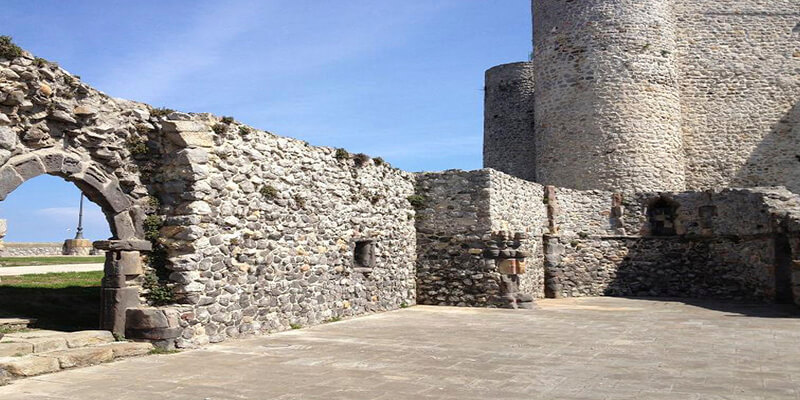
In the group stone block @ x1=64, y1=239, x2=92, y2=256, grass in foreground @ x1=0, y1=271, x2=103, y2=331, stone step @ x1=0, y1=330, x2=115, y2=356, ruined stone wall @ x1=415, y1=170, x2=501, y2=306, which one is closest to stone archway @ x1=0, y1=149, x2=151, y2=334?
stone step @ x1=0, y1=330, x2=115, y2=356

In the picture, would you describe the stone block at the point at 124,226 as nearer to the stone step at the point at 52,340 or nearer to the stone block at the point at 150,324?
the stone block at the point at 150,324

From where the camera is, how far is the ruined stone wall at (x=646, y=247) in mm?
18094

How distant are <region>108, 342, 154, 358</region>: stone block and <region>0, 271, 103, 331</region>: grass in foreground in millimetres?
1229

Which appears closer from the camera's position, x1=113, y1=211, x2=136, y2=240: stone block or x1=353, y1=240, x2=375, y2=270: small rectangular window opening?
x1=113, y1=211, x2=136, y2=240: stone block

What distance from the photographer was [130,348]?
8.01m

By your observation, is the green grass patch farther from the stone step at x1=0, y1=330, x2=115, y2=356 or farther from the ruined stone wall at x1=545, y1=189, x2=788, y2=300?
the ruined stone wall at x1=545, y1=189, x2=788, y2=300

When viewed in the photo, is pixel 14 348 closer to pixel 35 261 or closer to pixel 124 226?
pixel 124 226

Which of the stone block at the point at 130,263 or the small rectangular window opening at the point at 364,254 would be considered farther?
the small rectangular window opening at the point at 364,254

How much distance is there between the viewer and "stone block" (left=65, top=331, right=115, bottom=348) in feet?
25.0

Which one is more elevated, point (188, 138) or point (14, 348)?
point (188, 138)

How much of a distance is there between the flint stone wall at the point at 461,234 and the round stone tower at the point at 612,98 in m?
7.91

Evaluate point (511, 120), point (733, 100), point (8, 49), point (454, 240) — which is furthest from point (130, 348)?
point (733, 100)

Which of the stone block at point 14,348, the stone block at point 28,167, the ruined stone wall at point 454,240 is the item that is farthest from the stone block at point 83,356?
the ruined stone wall at point 454,240

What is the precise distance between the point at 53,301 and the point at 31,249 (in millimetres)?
18725
